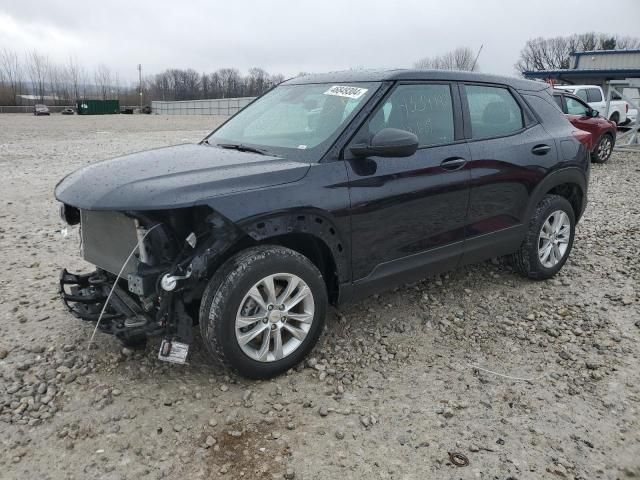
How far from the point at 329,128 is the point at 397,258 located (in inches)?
39.6

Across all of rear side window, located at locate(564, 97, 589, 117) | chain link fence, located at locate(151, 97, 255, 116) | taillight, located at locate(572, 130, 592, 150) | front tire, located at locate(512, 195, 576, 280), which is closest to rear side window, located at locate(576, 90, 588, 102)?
rear side window, located at locate(564, 97, 589, 117)

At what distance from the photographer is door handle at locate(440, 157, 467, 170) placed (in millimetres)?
3771

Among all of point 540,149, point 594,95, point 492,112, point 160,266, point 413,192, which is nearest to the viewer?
point 160,266

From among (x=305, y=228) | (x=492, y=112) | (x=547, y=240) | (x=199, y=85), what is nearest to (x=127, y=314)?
(x=305, y=228)

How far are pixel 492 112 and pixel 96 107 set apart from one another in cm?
6534

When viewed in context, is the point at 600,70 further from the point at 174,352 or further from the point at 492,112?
the point at 174,352

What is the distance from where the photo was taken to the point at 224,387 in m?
3.14

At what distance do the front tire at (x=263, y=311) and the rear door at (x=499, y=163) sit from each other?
1530 mm

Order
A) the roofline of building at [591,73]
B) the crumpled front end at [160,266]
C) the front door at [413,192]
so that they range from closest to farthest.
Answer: the crumpled front end at [160,266], the front door at [413,192], the roofline of building at [591,73]

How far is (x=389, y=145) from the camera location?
10.5 ft

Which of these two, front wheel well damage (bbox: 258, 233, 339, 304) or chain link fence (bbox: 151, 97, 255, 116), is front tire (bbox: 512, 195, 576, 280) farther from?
chain link fence (bbox: 151, 97, 255, 116)

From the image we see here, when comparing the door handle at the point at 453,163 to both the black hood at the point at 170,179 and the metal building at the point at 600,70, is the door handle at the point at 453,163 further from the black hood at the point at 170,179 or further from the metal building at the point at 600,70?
the metal building at the point at 600,70

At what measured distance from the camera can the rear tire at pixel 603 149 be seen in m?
12.7

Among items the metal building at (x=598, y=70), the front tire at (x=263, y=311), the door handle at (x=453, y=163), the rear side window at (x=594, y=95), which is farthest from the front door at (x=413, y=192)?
the metal building at (x=598, y=70)
